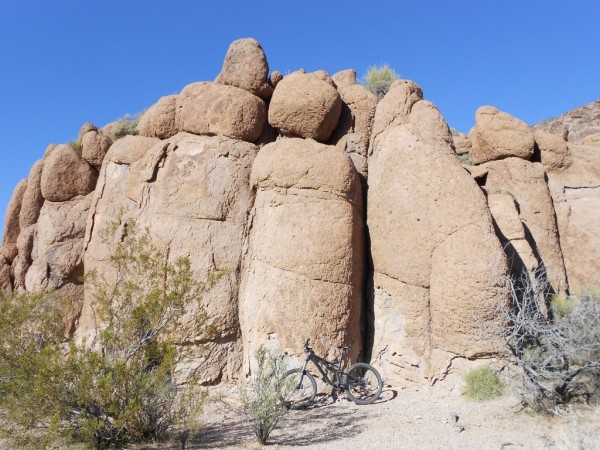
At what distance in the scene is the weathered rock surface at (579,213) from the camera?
10.3 m

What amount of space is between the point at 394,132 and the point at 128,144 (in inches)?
239

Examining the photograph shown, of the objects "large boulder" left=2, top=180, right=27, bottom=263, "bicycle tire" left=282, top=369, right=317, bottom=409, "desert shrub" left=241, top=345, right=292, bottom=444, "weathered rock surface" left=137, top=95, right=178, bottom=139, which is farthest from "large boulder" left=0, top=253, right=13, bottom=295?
"desert shrub" left=241, top=345, right=292, bottom=444

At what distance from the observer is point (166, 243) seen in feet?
32.3

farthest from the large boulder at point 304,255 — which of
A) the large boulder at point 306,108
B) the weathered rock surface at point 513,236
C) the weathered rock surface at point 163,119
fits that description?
the weathered rock surface at point 163,119

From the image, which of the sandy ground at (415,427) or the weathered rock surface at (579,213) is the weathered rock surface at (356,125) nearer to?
the weathered rock surface at (579,213)

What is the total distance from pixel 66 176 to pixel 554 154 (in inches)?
448

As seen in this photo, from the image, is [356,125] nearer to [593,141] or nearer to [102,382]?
[593,141]

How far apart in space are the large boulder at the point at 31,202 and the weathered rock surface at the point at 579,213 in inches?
480

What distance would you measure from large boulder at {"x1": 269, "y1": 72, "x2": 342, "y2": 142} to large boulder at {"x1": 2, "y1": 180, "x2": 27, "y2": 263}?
25.8 feet

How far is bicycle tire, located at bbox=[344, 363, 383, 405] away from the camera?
8.27 meters

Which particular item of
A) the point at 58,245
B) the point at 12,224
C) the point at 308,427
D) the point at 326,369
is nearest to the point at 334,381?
the point at 326,369

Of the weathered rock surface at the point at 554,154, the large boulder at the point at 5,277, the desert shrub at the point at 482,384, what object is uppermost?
the weathered rock surface at the point at 554,154

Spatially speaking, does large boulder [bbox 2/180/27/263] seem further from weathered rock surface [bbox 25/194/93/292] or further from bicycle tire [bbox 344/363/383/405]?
bicycle tire [bbox 344/363/383/405]

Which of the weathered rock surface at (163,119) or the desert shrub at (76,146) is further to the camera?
the desert shrub at (76,146)
